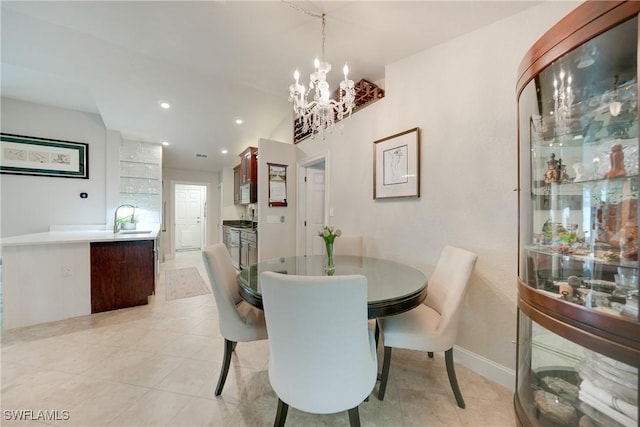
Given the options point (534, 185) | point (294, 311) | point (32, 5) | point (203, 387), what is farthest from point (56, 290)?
point (534, 185)

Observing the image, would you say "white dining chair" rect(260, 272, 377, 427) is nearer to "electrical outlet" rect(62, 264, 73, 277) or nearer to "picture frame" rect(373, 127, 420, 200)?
"picture frame" rect(373, 127, 420, 200)

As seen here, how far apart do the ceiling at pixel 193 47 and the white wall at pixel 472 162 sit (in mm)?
172

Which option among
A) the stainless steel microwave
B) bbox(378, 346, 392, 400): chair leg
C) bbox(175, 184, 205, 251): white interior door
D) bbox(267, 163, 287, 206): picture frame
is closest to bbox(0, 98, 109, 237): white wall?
the stainless steel microwave

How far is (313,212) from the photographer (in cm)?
397

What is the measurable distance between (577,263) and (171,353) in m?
2.75

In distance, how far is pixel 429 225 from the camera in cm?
208

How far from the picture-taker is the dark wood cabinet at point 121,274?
8.86 ft

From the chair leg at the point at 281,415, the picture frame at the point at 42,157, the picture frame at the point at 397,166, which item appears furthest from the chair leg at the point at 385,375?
the picture frame at the point at 42,157

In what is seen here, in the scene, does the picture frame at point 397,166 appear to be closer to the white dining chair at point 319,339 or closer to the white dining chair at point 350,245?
the white dining chair at point 350,245

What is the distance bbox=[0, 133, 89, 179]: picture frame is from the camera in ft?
12.1

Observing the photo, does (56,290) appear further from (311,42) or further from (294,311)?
(311,42)

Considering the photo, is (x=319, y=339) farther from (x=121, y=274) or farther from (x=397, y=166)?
(x=121, y=274)

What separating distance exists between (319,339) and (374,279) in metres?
0.68

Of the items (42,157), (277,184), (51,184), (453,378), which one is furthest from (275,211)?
(42,157)
